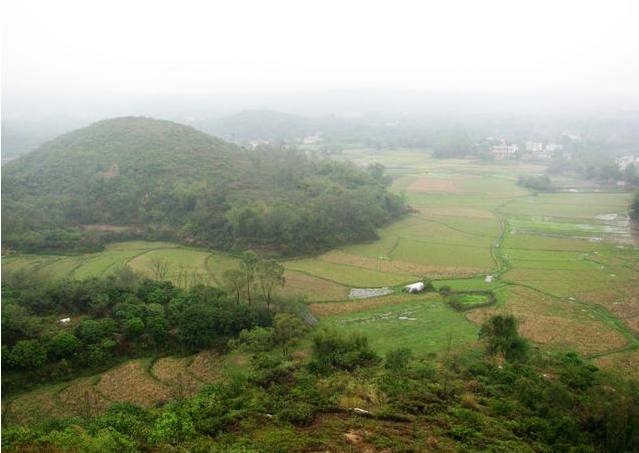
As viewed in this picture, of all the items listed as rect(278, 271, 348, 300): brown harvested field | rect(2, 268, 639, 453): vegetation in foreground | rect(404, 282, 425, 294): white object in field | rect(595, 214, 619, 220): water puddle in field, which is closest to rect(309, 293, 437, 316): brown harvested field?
rect(404, 282, 425, 294): white object in field

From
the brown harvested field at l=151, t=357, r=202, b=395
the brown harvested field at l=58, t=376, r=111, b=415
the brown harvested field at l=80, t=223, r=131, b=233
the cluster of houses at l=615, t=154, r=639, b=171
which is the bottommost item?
the brown harvested field at l=58, t=376, r=111, b=415

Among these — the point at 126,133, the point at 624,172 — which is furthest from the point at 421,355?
the point at 624,172

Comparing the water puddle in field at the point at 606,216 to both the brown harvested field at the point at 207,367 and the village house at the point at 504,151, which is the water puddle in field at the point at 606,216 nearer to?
the brown harvested field at the point at 207,367

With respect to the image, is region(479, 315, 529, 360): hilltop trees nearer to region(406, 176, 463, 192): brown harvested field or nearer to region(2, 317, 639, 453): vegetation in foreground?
region(2, 317, 639, 453): vegetation in foreground

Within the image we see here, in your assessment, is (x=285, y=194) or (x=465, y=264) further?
(x=285, y=194)

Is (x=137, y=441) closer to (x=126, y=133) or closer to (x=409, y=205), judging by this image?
(x=409, y=205)
